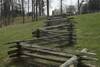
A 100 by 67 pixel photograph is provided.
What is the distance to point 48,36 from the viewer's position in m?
12.1

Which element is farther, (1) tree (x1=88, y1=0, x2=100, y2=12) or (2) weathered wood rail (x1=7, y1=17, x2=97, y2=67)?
(1) tree (x1=88, y1=0, x2=100, y2=12)

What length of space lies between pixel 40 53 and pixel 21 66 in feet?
2.78

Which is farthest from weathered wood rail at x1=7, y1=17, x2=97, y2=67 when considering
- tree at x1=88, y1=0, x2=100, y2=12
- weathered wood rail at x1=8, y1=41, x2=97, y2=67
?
tree at x1=88, y1=0, x2=100, y2=12

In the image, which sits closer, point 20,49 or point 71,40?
point 20,49

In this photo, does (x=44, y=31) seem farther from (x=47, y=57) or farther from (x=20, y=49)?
(x=47, y=57)

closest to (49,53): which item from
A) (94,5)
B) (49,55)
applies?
(49,55)

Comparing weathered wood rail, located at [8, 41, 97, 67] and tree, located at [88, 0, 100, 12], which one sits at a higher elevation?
tree, located at [88, 0, 100, 12]

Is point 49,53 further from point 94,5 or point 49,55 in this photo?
point 94,5

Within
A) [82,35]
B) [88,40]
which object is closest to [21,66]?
[88,40]

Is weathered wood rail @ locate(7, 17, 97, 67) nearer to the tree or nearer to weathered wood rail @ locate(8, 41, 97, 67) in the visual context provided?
weathered wood rail @ locate(8, 41, 97, 67)

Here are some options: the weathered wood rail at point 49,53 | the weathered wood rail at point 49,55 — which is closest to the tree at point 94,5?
the weathered wood rail at point 49,53

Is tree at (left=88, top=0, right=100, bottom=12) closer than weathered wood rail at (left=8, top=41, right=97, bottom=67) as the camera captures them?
No

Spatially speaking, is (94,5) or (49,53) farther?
(94,5)

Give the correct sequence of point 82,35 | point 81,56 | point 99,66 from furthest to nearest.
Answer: point 82,35
point 99,66
point 81,56
